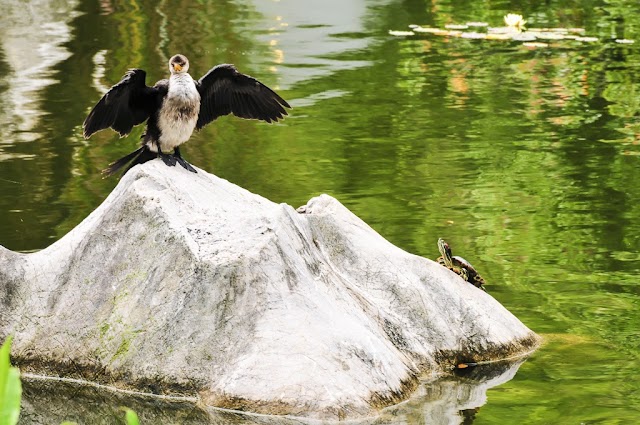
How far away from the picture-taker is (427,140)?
1206cm

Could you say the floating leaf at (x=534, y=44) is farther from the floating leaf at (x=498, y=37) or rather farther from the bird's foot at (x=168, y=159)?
the bird's foot at (x=168, y=159)

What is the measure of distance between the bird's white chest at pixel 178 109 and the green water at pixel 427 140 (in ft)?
6.73

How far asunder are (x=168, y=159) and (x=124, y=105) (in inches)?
14.9

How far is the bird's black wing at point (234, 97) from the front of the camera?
21.9ft

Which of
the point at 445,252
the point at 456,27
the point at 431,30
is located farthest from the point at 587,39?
the point at 445,252

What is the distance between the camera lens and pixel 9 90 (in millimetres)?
14398

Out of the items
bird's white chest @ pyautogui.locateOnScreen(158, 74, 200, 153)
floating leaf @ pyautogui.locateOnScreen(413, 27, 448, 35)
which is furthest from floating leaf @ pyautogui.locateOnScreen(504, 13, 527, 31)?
bird's white chest @ pyautogui.locateOnScreen(158, 74, 200, 153)

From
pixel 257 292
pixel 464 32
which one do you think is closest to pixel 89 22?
pixel 464 32

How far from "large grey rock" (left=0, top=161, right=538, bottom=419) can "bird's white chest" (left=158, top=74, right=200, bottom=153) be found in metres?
0.19

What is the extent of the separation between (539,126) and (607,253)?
4348 millimetres

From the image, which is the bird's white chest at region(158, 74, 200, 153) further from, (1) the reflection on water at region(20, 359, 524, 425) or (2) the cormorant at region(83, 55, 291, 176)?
(1) the reflection on water at region(20, 359, 524, 425)

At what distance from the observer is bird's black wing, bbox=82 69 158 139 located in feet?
20.3

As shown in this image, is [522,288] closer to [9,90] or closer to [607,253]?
[607,253]

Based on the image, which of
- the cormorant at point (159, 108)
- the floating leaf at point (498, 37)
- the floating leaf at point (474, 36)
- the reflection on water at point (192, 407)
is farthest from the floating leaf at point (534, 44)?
the reflection on water at point (192, 407)
